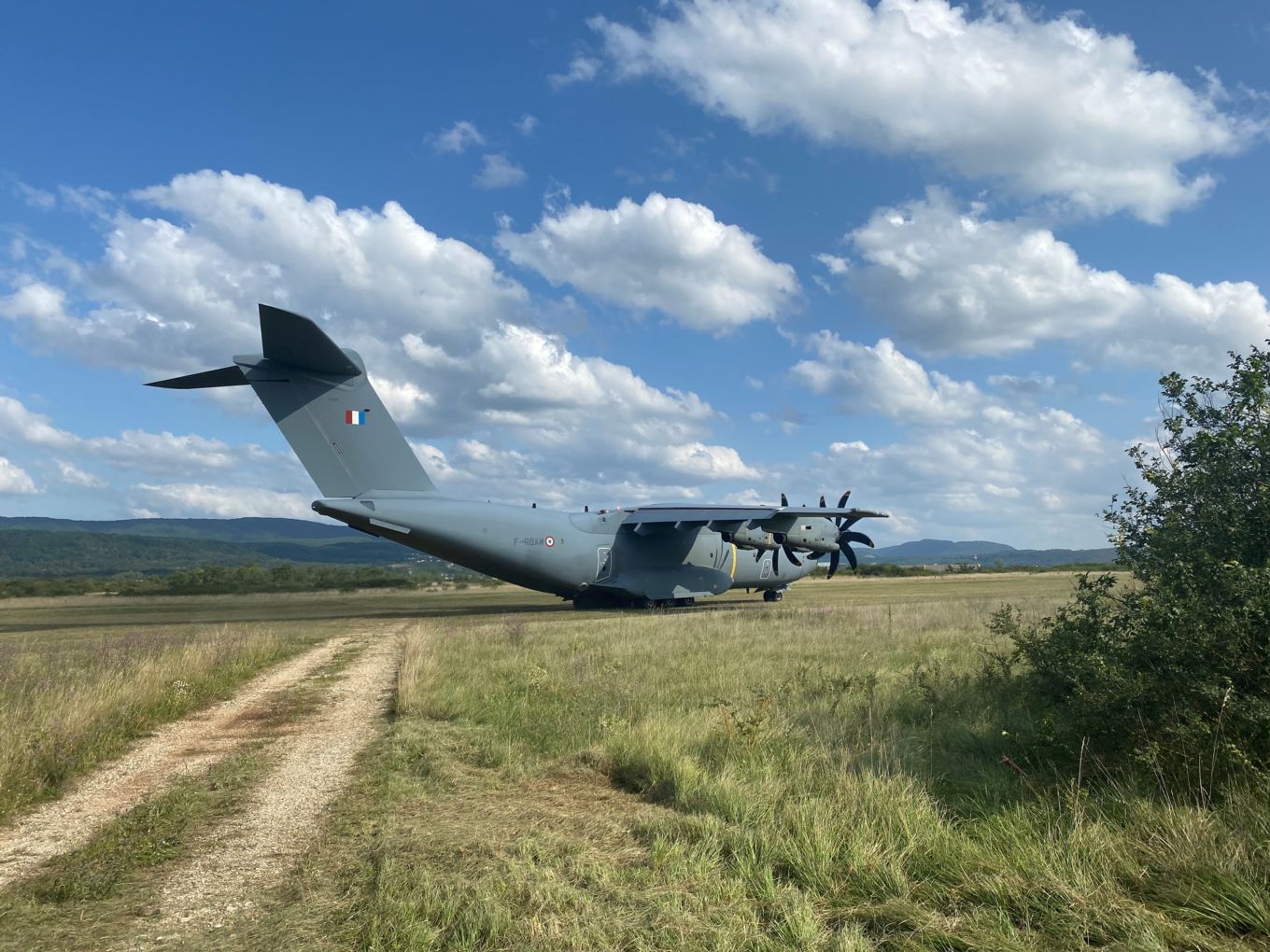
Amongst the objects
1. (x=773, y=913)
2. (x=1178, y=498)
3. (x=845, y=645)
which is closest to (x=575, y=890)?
(x=773, y=913)

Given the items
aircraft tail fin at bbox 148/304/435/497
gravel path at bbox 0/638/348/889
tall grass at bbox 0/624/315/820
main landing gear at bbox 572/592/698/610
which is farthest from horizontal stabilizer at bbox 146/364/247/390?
main landing gear at bbox 572/592/698/610

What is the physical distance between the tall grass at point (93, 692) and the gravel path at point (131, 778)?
12.1 inches

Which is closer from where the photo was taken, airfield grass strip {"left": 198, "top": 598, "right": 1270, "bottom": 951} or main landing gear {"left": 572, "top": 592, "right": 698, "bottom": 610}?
airfield grass strip {"left": 198, "top": 598, "right": 1270, "bottom": 951}

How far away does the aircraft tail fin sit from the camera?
23.3 meters

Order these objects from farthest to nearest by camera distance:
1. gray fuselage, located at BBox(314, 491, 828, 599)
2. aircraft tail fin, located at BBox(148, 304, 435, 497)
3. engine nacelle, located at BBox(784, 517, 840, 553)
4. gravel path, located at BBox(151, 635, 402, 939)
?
engine nacelle, located at BBox(784, 517, 840, 553), gray fuselage, located at BBox(314, 491, 828, 599), aircraft tail fin, located at BBox(148, 304, 435, 497), gravel path, located at BBox(151, 635, 402, 939)

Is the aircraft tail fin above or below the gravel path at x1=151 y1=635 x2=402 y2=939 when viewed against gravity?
above

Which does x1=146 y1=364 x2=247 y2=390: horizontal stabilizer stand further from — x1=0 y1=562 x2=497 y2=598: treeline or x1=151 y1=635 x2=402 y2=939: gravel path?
x1=0 y1=562 x2=497 y2=598: treeline

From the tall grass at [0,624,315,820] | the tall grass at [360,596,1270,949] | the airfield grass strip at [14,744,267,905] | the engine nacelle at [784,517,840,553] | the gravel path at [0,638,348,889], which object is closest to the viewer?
the tall grass at [360,596,1270,949]

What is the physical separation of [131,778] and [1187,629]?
1013 centimetres

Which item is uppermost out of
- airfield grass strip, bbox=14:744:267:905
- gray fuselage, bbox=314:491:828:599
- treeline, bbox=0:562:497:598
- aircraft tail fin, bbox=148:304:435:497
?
aircraft tail fin, bbox=148:304:435:497

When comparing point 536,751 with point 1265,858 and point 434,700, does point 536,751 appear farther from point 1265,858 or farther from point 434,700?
point 1265,858

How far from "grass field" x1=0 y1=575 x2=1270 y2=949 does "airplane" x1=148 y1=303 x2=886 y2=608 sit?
543 inches

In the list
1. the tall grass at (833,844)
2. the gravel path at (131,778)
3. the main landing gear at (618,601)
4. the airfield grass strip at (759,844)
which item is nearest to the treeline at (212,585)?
the main landing gear at (618,601)

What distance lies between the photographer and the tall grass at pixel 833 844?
435cm
